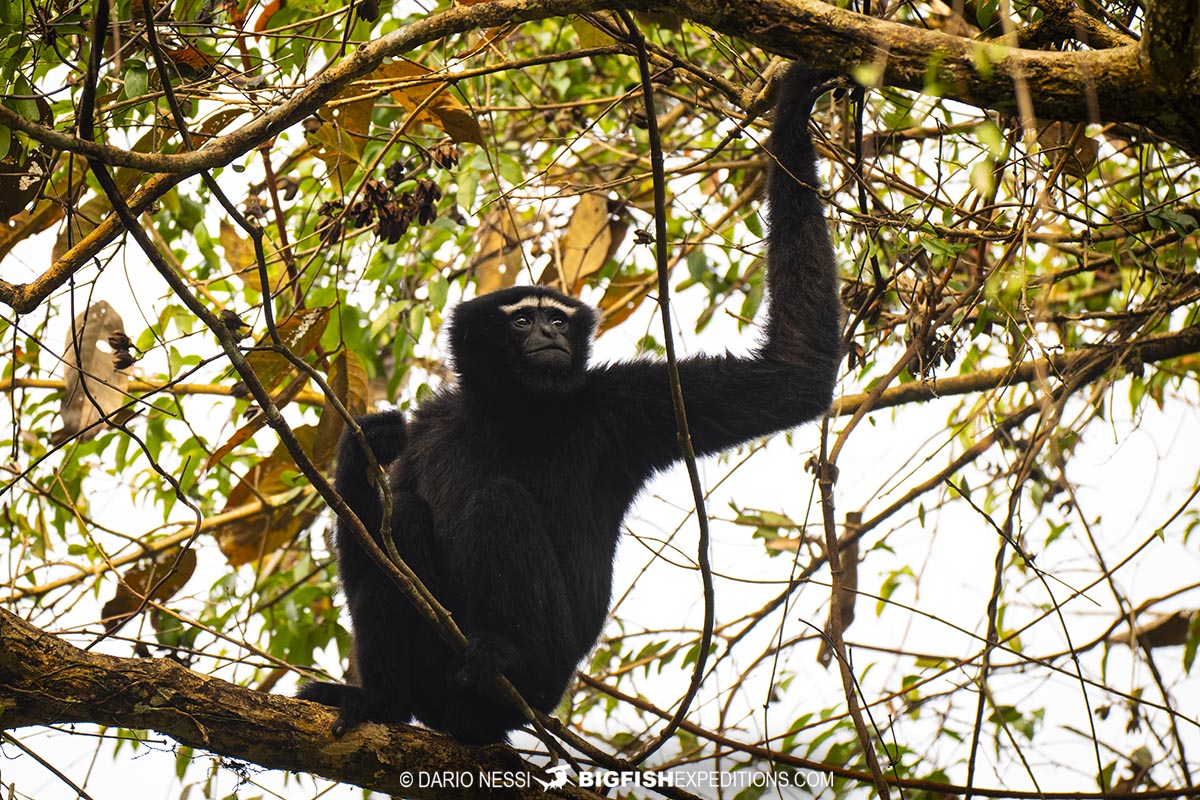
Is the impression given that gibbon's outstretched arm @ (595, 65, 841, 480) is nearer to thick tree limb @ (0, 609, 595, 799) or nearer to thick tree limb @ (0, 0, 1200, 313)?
thick tree limb @ (0, 0, 1200, 313)

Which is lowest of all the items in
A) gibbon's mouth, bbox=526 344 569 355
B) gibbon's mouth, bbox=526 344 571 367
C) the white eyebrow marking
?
gibbon's mouth, bbox=526 344 571 367

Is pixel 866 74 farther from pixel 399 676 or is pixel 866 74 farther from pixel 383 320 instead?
pixel 383 320

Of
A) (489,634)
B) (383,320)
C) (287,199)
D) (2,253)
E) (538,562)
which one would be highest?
(287,199)

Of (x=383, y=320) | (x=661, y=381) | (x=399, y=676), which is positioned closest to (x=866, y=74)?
(x=661, y=381)

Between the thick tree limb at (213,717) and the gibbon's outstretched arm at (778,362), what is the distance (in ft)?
5.77

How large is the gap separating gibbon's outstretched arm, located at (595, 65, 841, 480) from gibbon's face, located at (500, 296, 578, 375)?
307 mm

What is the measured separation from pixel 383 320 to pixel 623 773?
312 cm

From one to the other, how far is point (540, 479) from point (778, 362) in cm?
134

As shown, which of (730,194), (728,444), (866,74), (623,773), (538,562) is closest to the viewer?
(866,74)

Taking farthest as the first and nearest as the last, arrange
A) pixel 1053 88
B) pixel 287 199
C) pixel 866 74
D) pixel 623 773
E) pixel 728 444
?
pixel 287 199
pixel 728 444
pixel 623 773
pixel 1053 88
pixel 866 74

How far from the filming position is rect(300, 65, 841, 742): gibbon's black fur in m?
4.89

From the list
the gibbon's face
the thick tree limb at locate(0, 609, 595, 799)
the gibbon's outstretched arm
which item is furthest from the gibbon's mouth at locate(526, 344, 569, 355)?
the thick tree limb at locate(0, 609, 595, 799)

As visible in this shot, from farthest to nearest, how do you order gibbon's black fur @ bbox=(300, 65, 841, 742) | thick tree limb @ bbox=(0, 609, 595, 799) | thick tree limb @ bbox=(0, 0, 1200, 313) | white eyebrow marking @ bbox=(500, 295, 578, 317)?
white eyebrow marking @ bbox=(500, 295, 578, 317), gibbon's black fur @ bbox=(300, 65, 841, 742), thick tree limb @ bbox=(0, 609, 595, 799), thick tree limb @ bbox=(0, 0, 1200, 313)

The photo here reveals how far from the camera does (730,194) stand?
8.35 metres
